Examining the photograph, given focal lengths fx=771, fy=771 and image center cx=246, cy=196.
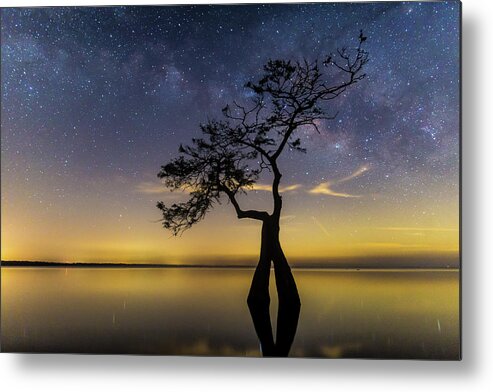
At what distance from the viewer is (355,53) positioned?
10.4 ft

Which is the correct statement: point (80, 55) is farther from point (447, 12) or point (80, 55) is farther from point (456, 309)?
point (456, 309)

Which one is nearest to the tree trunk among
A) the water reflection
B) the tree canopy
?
the water reflection

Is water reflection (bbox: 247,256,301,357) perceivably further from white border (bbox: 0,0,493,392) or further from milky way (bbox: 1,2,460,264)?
milky way (bbox: 1,2,460,264)

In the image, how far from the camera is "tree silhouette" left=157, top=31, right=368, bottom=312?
10.5ft

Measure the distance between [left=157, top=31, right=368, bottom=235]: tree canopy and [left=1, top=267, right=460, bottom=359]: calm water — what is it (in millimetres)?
287

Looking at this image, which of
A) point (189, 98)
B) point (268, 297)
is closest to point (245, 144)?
point (189, 98)

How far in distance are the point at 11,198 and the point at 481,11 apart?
6.91 ft

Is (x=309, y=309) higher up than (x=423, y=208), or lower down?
lower down

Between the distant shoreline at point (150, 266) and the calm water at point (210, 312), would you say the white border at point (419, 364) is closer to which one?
the calm water at point (210, 312)

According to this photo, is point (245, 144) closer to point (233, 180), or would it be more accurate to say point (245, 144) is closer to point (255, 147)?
point (255, 147)

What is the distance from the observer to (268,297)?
3.20 m

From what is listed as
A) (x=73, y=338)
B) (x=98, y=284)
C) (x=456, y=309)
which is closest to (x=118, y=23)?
(x=98, y=284)

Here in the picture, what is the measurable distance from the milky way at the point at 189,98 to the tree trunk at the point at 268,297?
0.20 metres

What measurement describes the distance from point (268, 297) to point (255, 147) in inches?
24.7
